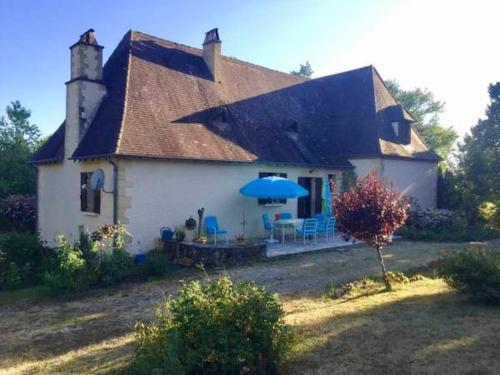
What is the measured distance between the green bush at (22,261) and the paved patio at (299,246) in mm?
6770

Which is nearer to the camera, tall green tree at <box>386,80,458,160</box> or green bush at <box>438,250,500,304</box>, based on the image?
green bush at <box>438,250,500,304</box>

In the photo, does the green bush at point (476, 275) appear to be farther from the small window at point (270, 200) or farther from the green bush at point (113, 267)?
the small window at point (270, 200)

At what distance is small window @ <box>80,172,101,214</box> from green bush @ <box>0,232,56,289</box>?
182 centimetres

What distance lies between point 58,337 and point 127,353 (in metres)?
1.80

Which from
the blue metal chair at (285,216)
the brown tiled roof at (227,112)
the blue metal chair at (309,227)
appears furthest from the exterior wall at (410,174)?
the blue metal chair at (309,227)

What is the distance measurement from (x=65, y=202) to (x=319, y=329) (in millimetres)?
12399

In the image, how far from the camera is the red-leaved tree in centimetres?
862

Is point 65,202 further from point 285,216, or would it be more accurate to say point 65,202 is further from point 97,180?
point 285,216

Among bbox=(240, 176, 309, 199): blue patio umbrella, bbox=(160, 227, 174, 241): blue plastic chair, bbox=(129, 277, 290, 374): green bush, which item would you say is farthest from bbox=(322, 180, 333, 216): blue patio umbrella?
bbox=(129, 277, 290, 374): green bush

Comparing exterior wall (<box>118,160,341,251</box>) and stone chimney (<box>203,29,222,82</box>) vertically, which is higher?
stone chimney (<box>203,29,222,82</box>)

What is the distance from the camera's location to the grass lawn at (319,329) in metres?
5.17

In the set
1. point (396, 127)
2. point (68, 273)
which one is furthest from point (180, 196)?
point (396, 127)

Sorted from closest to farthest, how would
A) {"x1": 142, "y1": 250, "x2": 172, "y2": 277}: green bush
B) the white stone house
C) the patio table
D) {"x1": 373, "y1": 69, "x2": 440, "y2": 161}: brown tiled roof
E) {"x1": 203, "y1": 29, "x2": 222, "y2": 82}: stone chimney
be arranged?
1. {"x1": 142, "y1": 250, "x2": 172, "y2": 277}: green bush
2. the white stone house
3. the patio table
4. {"x1": 203, "y1": 29, "x2": 222, "y2": 82}: stone chimney
5. {"x1": 373, "y1": 69, "x2": 440, "y2": 161}: brown tiled roof

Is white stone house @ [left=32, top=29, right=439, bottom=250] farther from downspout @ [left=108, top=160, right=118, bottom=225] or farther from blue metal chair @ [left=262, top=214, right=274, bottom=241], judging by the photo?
blue metal chair @ [left=262, top=214, right=274, bottom=241]
